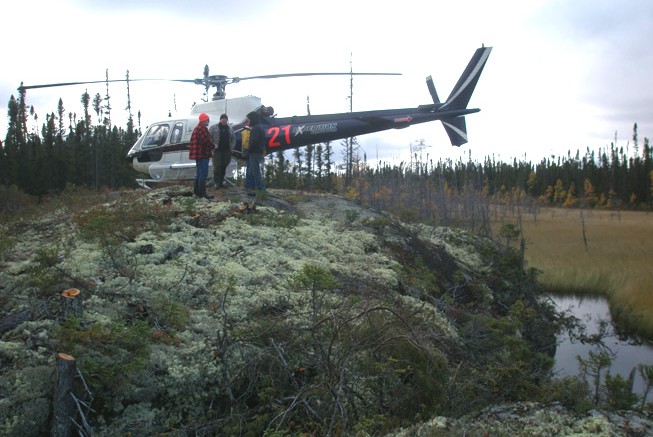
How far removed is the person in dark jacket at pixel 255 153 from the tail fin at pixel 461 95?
5099mm

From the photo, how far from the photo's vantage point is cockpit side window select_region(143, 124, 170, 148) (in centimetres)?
1330

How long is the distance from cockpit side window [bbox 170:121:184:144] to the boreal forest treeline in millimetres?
2068

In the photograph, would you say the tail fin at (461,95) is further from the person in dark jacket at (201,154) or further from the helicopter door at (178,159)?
the helicopter door at (178,159)

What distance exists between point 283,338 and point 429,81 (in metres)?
11.0

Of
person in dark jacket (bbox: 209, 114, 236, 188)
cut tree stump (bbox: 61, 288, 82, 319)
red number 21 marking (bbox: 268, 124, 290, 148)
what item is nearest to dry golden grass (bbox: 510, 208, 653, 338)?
red number 21 marking (bbox: 268, 124, 290, 148)

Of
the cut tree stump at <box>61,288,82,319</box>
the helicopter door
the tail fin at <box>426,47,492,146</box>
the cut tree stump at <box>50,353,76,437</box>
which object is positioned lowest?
the cut tree stump at <box>50,353,76,437</box>

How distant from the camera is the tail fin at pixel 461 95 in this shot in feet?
46.5

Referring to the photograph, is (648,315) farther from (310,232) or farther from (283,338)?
(283,338)

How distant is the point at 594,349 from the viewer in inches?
457

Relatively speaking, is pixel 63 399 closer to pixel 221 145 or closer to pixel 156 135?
pixel 221 145

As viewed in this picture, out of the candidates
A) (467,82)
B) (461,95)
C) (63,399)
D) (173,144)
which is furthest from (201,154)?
(467,82)

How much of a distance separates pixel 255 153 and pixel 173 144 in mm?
2558

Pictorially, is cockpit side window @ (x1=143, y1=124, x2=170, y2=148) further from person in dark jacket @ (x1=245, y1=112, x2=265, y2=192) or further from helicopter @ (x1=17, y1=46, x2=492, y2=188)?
person in dark jacket @ (x1=245, y1=112, x2=265, y2=192)

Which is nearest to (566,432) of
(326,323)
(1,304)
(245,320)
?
(326,323)
